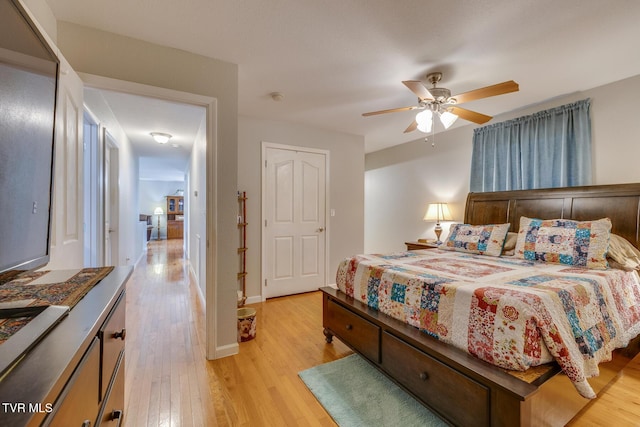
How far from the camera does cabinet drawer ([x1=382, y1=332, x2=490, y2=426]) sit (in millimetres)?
1328

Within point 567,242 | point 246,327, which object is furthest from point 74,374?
point 567,242

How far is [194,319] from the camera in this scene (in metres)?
3.09

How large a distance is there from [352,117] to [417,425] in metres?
3.26

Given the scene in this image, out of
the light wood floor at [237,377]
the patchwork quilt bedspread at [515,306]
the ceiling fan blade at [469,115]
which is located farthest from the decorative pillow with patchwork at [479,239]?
the light wood floor at [237,377]

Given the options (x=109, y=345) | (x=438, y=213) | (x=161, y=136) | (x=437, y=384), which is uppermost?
(x=161, y=136)

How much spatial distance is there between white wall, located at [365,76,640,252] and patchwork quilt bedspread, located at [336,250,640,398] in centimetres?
128

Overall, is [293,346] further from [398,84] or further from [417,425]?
[398,84]

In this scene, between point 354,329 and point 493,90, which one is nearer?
point 493,90

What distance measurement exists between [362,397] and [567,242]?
211 centimetres

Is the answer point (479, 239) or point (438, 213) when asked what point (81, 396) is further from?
point (438, 213)

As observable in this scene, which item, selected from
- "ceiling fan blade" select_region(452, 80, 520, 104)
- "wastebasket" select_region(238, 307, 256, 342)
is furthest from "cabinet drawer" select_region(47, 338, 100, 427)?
"ceiling fan blade" select_region(452, 80, 520, 104)

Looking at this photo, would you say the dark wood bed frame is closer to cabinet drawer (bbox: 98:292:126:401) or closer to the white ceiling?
the white ceiling

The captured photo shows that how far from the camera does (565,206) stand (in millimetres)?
2783

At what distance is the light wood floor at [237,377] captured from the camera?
1.64 metres
